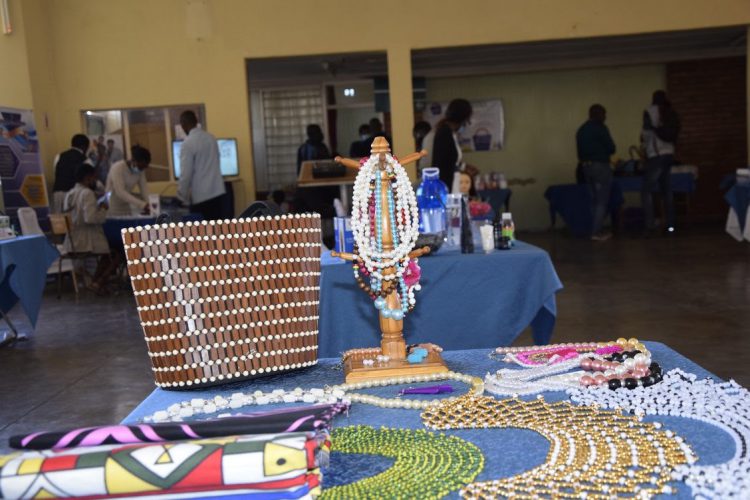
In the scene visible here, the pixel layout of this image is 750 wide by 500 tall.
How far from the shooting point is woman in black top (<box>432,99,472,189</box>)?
18.2ft

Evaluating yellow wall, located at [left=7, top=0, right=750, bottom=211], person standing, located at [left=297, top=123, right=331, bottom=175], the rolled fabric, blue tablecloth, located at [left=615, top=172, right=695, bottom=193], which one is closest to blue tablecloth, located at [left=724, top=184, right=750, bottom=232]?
yellow wall, located at [left=7, top=0, right=750, bottom=211]

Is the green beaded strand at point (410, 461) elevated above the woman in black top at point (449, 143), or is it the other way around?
the woman in black top at point (449, 143)

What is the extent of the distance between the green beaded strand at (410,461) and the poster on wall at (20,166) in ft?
26.0

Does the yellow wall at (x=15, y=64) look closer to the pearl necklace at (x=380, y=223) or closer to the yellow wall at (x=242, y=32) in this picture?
the yellow wall at (x=242, y=32)

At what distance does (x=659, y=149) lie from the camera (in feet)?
35.3

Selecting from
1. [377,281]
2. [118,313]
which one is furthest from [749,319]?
[118,313]

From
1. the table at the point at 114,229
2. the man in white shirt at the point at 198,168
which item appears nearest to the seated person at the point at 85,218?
the table at the point at 114,229

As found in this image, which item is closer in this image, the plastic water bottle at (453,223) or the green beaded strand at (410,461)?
the green beaded strand at (410,461)

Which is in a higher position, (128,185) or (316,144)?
(316,144)

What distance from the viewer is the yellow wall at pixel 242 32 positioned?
9.08 meters

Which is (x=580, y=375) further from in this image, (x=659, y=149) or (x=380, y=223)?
(x=659, y=149)

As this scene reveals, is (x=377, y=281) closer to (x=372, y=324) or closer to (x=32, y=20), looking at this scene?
(x=372, y=324)

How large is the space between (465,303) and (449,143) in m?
2.23

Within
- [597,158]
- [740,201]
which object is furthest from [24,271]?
[597,158]
